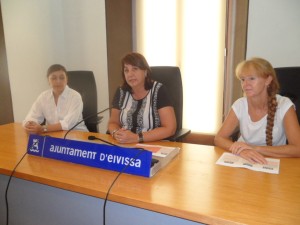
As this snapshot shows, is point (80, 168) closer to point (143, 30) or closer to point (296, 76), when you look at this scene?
point (296, 76)

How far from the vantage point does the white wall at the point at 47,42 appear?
2.64 metres

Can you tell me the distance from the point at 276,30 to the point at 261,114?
1.06 meters

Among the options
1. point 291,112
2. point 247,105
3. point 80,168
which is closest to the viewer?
point 80,168

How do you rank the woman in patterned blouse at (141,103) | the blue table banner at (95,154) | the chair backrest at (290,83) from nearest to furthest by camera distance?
the blue table banner at (95,154) < the chair backrest at (290,83) < the woman in patterned blouse at (141,103)

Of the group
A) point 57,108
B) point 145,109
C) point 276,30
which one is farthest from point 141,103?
point 276,30

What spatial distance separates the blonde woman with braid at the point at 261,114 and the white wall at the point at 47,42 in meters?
1.94

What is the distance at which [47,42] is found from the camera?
9.88 ft

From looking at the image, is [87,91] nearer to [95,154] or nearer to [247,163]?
[95,154]

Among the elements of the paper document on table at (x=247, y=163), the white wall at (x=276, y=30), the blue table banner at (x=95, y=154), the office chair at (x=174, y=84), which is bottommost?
the paper document on table at (x=247, y=163)

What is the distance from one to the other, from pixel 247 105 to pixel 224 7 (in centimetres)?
171

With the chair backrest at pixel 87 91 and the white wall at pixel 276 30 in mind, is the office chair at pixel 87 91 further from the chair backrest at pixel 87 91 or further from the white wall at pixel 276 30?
the white wall at pixel 276 30

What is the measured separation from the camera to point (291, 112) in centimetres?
139

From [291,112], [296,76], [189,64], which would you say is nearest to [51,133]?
[291,112]

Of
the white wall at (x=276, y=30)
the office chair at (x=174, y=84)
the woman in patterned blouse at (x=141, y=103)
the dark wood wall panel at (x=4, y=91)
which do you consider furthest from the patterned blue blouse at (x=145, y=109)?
the dark wood wall panel at (x=4, y=91)
